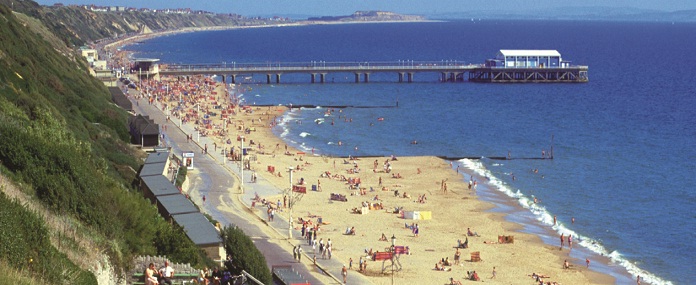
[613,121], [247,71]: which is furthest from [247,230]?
[247,71]

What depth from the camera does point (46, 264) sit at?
13.6 meters

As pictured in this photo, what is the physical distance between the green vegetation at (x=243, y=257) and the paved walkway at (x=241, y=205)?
17.7 ft

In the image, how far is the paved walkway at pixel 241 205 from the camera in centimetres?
3061

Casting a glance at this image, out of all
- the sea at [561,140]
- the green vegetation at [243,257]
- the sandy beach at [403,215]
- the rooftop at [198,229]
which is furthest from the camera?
the sea at [561,140]

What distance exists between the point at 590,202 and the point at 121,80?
50.0m

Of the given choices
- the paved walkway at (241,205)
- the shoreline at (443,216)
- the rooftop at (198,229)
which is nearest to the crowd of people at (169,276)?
the rooftop at (198,229)

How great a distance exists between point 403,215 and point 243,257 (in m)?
18.0

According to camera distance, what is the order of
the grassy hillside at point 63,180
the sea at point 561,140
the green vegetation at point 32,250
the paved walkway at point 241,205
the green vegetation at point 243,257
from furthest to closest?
the sea at point 561,140 → the paved walkway at point 241,205 → the green vegetation at point 243,257 → the grassy hillside at point 63,180 → the green vegetation at point 32,250

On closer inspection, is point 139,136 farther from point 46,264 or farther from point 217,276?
point 46,264

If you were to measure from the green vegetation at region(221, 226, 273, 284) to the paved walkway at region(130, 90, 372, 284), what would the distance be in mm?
5410

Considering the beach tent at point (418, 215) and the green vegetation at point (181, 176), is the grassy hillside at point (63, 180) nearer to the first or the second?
the green vegetation at point (181, 176)

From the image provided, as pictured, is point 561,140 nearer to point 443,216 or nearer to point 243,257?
point 443,216

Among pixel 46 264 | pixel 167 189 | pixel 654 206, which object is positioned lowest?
pixel 654 206

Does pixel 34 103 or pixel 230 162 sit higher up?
pixel 34 103
